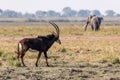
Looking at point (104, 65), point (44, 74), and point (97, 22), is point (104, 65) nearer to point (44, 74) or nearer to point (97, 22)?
point (44, 74)

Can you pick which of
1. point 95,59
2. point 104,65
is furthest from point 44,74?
point 95,59

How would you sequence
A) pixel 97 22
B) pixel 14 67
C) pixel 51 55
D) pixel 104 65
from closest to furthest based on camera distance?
pixel 14 67, pixel 104 65, pixel 51 55, pixel 97 22

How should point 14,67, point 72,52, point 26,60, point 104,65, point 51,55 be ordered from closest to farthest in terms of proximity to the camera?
point 14,67, point 104,65, point 26,60, point 51,55, point 72,52

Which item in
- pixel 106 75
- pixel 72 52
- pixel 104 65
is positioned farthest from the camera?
pixel 72 52

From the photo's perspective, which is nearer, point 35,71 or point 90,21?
point 35,71

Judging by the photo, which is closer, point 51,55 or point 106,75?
point 106,75

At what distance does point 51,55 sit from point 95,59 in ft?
7.91

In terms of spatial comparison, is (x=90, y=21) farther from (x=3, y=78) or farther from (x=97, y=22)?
(x=3, y=78)

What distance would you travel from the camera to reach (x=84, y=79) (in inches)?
599

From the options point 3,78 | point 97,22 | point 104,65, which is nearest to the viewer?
point 3,78

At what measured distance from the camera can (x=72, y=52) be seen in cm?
2342

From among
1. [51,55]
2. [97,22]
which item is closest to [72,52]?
[51,55]

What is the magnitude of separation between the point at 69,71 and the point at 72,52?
714cm

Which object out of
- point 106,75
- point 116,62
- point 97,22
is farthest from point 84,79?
point 97,22
